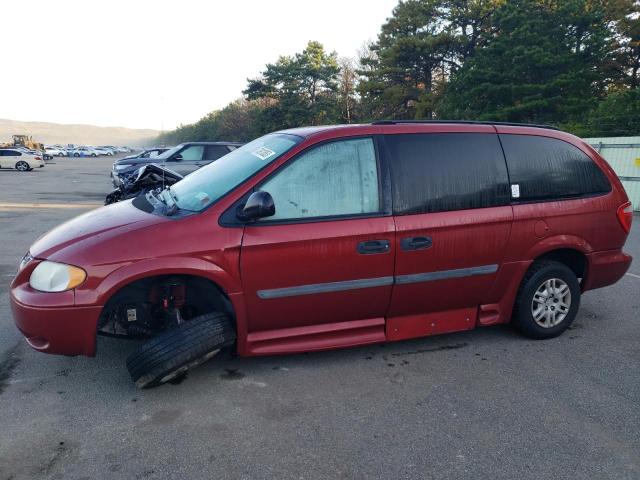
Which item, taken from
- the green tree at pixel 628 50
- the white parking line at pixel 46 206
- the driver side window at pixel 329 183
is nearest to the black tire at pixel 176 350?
the driver side window at pixel 329 183

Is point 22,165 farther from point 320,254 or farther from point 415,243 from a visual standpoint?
point 415,243

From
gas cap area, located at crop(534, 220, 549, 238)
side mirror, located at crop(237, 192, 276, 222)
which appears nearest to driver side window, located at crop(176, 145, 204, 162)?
side mirror, located at crop(237, 192, 276, 222)

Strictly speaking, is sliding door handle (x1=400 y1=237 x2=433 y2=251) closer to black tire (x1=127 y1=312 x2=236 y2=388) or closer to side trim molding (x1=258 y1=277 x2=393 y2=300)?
→ side trim molding (x1=258 y1=277 x2=393 y2=300)

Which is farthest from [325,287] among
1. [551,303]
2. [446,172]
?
[551,303]

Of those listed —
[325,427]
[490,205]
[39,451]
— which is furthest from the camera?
[490,205]

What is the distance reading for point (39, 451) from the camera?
2621 mm

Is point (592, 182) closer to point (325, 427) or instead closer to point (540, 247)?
point (540, 247)

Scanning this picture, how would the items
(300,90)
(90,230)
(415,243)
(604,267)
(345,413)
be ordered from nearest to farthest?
(345,413)
(90,230)
(415,243)
(604,267)
(300,90)

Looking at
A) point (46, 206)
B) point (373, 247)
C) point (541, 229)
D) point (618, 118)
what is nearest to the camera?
point (373, 247)

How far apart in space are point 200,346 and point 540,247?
2777 millimetres

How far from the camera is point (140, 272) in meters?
3.05

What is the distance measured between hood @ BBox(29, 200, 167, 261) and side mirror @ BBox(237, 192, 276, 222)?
1.83 feet

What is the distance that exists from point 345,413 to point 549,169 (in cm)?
262

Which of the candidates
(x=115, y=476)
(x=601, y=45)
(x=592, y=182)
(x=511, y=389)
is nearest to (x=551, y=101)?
(x=601, y=45)
